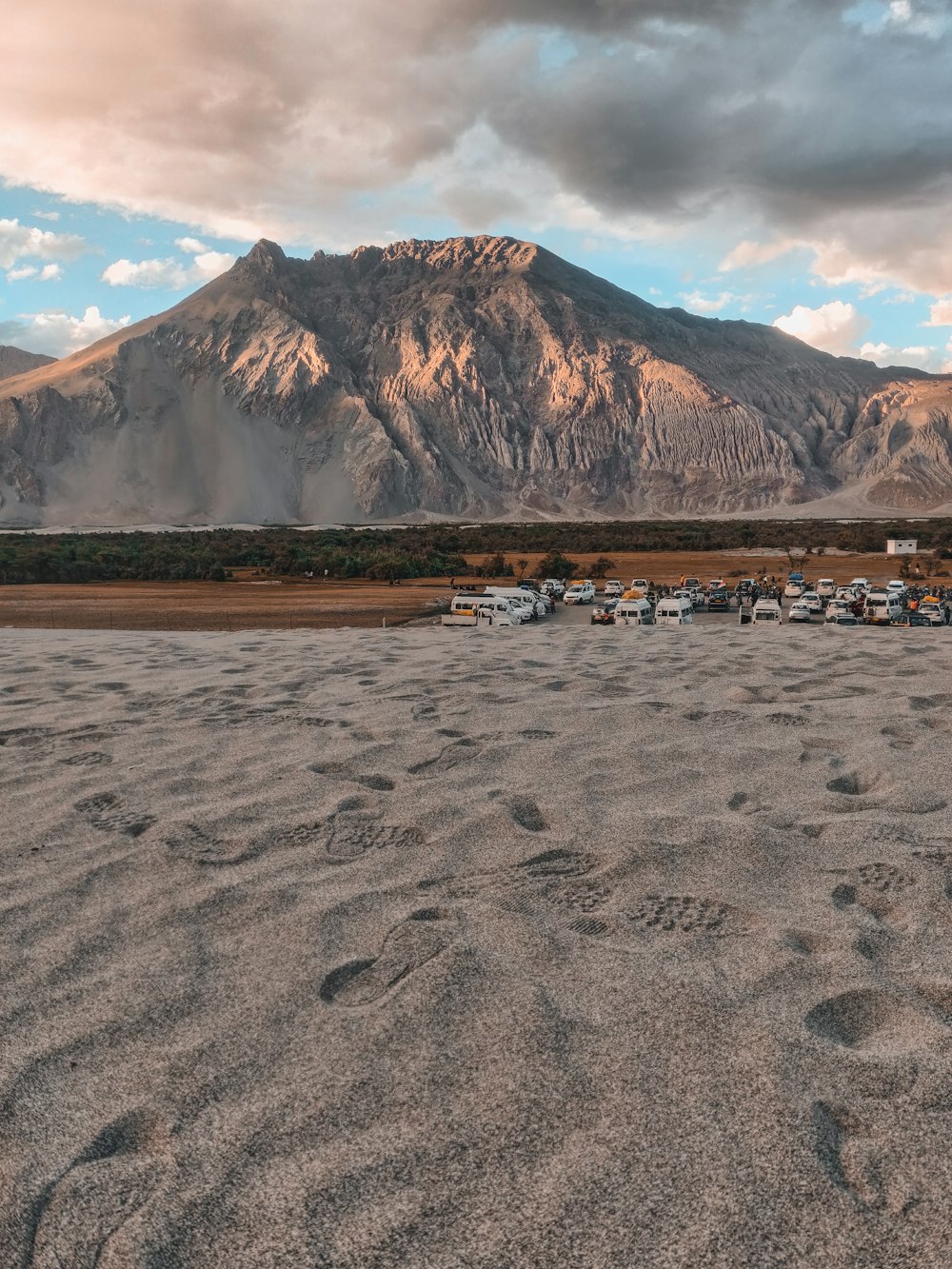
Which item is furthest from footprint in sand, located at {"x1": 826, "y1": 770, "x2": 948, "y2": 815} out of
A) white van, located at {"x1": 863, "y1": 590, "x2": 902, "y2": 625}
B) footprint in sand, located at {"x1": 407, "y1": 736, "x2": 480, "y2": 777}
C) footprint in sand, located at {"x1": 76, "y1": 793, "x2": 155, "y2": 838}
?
white van, located at {"x1": 863, "y1": 590, "x2": 902, "y2": 625}

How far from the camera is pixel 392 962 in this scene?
15.8 feet

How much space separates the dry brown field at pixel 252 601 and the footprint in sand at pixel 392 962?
22563mm

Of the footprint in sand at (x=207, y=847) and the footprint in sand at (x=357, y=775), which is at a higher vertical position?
the footprint in sand at (x=357, y=775)

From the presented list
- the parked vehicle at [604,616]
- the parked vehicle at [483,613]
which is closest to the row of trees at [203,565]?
the parked vehicle at [604,616]

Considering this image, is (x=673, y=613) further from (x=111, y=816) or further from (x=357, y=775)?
(x=111, y=816)

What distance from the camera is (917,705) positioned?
10.4 metres

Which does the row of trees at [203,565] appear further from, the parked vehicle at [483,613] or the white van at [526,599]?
the parked vehicle at [483,613]

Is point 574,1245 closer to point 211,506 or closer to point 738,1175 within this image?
point 738,1175

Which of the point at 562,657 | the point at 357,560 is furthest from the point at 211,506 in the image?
the point at 562,657

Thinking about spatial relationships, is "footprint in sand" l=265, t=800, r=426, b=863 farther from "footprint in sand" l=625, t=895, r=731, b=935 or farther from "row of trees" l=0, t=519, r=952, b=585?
"row of trees" l=0, t=519, r=952, b=585

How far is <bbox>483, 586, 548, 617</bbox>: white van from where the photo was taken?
121ft

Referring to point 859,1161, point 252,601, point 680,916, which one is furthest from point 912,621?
point 859,1161

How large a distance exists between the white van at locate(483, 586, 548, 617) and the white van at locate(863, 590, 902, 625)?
12900 millimetres

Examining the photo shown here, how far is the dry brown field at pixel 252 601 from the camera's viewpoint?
29.2 m
